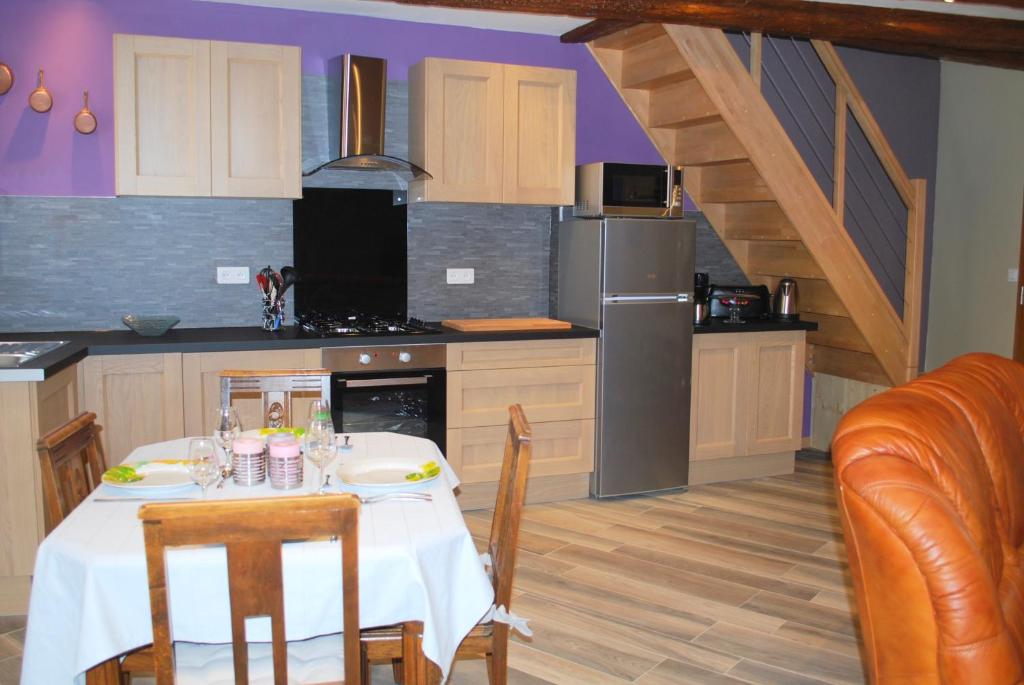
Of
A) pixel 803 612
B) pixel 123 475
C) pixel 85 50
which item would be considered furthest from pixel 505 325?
pixel 123 475

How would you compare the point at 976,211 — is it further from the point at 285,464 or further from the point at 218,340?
the point at 285,464

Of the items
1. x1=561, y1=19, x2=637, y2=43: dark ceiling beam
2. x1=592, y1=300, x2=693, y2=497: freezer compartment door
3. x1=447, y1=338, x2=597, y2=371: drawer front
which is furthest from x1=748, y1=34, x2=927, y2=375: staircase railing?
x1=447, y1=338, x2=597, y2=371: drawer front

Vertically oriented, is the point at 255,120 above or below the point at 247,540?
above

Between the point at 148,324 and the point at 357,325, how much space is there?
960 millimetres

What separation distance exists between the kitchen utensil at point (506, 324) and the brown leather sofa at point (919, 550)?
8.61 feet

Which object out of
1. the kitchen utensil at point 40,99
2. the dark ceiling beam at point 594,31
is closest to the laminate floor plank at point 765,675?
the dark ceiling beam at point 594,31

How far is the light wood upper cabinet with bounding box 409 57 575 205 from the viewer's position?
4449 mm

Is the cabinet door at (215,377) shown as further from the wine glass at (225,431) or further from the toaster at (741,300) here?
the toaster at (741,300)

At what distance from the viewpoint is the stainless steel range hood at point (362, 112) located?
427 centimetres

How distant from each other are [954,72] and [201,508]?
633 cm

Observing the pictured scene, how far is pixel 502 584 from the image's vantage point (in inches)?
89.4

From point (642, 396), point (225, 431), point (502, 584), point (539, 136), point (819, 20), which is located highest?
point (819, 20)

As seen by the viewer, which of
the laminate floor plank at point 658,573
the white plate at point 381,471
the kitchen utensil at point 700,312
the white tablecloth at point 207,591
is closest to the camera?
the white tablecloth at point 207,591

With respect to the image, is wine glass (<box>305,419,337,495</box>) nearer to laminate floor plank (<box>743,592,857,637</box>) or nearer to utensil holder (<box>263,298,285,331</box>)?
laminate floor plank (<box>743,592,857,637</box>)
